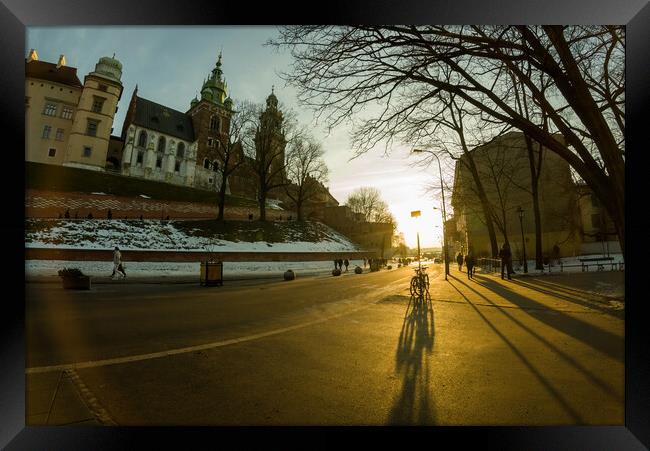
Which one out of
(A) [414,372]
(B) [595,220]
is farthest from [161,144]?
(B) [595,220]

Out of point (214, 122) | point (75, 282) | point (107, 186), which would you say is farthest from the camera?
point (214, 122)

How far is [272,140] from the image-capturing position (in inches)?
1442

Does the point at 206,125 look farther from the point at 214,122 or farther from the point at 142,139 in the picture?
the point at 142,139

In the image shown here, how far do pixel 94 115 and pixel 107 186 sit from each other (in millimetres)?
11926

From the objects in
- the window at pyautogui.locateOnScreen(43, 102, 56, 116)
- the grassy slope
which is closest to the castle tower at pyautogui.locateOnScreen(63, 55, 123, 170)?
the window at pyautogui.locateOnScreen(43, 102, 56, 116)

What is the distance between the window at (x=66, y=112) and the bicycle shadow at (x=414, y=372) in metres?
46.9

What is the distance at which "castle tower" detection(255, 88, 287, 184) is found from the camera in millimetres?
34125

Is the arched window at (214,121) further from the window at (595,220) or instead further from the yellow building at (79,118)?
the window at (595,220)

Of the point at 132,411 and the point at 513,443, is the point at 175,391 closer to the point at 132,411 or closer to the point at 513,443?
the point at 132,411

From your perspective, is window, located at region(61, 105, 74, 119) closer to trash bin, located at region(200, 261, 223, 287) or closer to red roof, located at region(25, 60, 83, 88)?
red roof, located at region(25, 60, 83, 88)

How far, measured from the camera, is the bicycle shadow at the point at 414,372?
8.59 feet

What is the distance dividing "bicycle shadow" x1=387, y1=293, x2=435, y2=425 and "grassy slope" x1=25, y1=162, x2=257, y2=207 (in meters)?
33.1

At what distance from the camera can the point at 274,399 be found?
285cm
